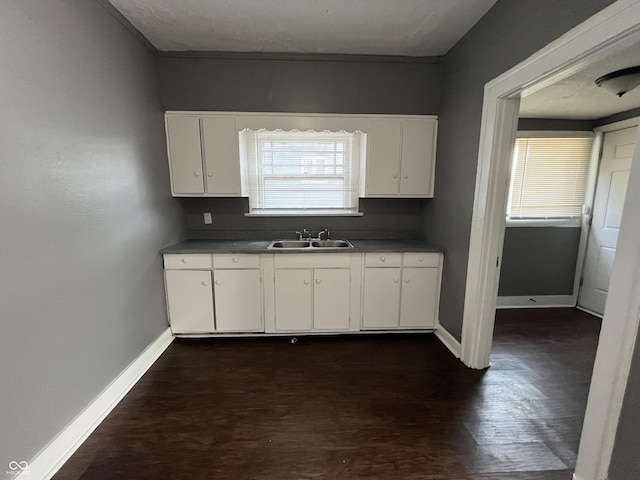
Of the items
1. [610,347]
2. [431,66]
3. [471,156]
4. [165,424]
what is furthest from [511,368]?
[431,66]

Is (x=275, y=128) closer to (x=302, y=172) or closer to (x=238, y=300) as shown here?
(x=302, y=172)

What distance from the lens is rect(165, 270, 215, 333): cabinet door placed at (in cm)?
248

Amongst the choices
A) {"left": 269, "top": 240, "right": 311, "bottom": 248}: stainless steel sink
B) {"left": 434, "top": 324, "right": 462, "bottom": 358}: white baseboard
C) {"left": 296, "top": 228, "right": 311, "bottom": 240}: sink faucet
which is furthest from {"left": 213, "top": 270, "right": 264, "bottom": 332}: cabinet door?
{"left": 434, "top": 324, "right": 462, "bottom": 358}: white baseboard

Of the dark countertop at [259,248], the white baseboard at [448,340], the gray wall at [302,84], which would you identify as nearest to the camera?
the white baseboard at [448,340]

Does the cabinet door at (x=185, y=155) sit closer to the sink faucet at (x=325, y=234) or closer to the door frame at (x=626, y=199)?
the sink faucet at (x=325, y=234)

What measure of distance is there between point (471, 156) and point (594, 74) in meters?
1.04

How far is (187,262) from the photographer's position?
2469 millimetres

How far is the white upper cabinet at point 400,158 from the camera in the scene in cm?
265

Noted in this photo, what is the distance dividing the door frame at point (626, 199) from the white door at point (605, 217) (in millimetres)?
2295

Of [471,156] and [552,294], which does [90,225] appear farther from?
[552,294]

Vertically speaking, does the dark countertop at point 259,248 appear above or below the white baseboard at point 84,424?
above

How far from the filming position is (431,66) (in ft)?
8.58

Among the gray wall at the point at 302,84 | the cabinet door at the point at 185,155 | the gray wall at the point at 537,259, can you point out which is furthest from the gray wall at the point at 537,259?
the cabinet door at the point at 185,155

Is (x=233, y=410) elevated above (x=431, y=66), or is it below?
below
